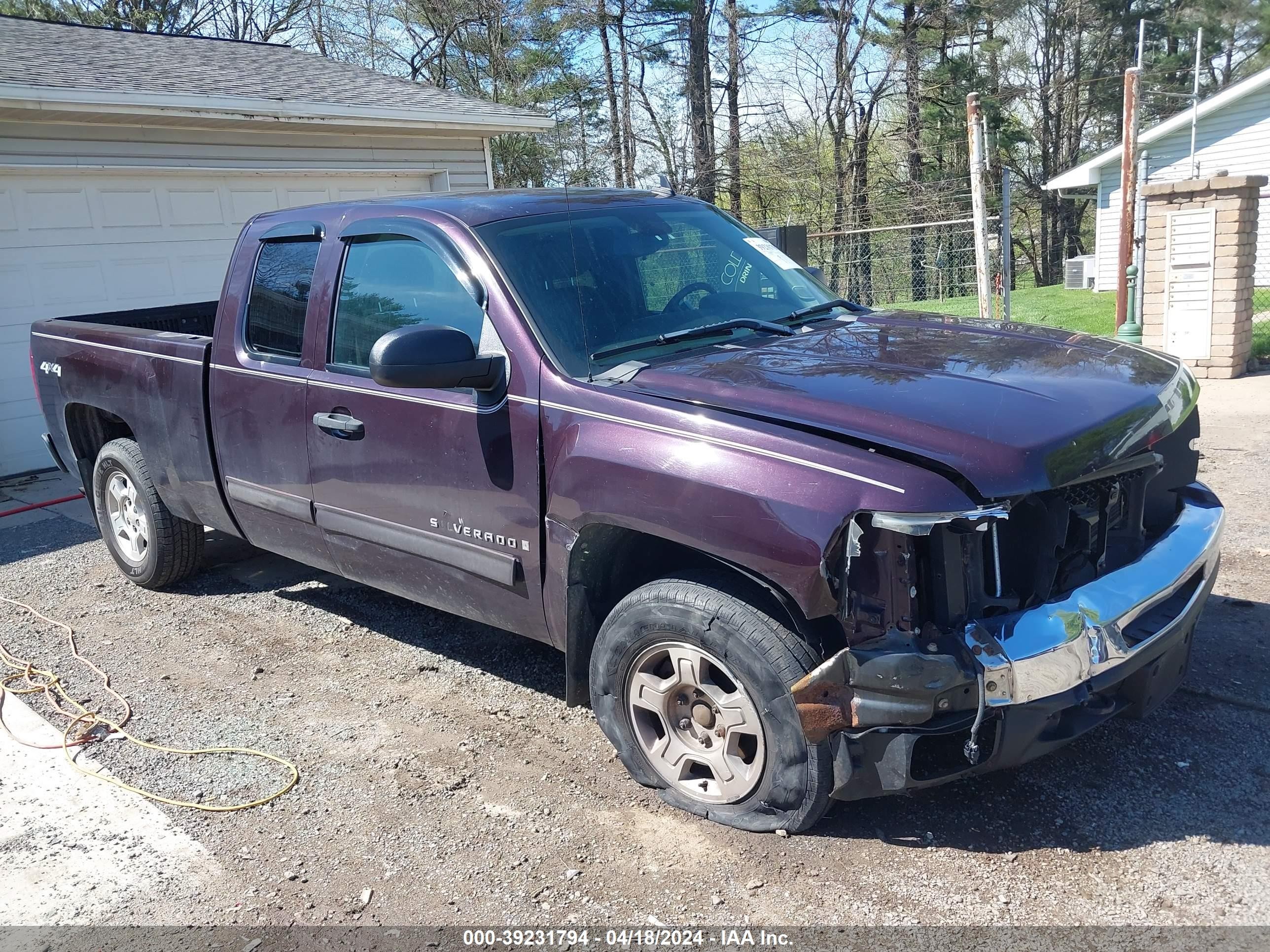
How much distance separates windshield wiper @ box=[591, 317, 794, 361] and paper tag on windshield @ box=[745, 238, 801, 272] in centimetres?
62

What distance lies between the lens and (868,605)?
8.93 ft

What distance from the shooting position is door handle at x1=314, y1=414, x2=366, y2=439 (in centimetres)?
402

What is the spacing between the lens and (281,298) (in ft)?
14.9

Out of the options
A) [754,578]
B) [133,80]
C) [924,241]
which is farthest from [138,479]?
[924,241]

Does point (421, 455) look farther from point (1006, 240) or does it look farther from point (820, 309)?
point (1006, 240)

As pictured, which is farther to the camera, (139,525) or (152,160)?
(152,160)

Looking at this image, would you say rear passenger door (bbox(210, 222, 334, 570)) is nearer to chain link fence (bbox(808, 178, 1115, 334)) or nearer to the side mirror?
the side mirror

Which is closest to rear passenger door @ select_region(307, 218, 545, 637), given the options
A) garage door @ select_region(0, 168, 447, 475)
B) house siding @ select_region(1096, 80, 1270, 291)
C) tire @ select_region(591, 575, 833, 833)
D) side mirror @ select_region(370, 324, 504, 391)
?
side mirror @ select_region(370, 324, 504, 391)

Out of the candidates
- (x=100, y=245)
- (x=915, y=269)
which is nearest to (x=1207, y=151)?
(x=915, y=269)

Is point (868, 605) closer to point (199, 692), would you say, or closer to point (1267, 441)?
point (199, 692)

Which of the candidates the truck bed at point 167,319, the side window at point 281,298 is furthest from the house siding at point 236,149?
the side window at point 281,298

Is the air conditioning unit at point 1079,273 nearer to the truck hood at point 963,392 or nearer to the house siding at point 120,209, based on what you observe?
the house siding at point 120,209

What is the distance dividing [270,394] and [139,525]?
1909 mm

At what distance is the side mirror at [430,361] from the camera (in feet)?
10.9
